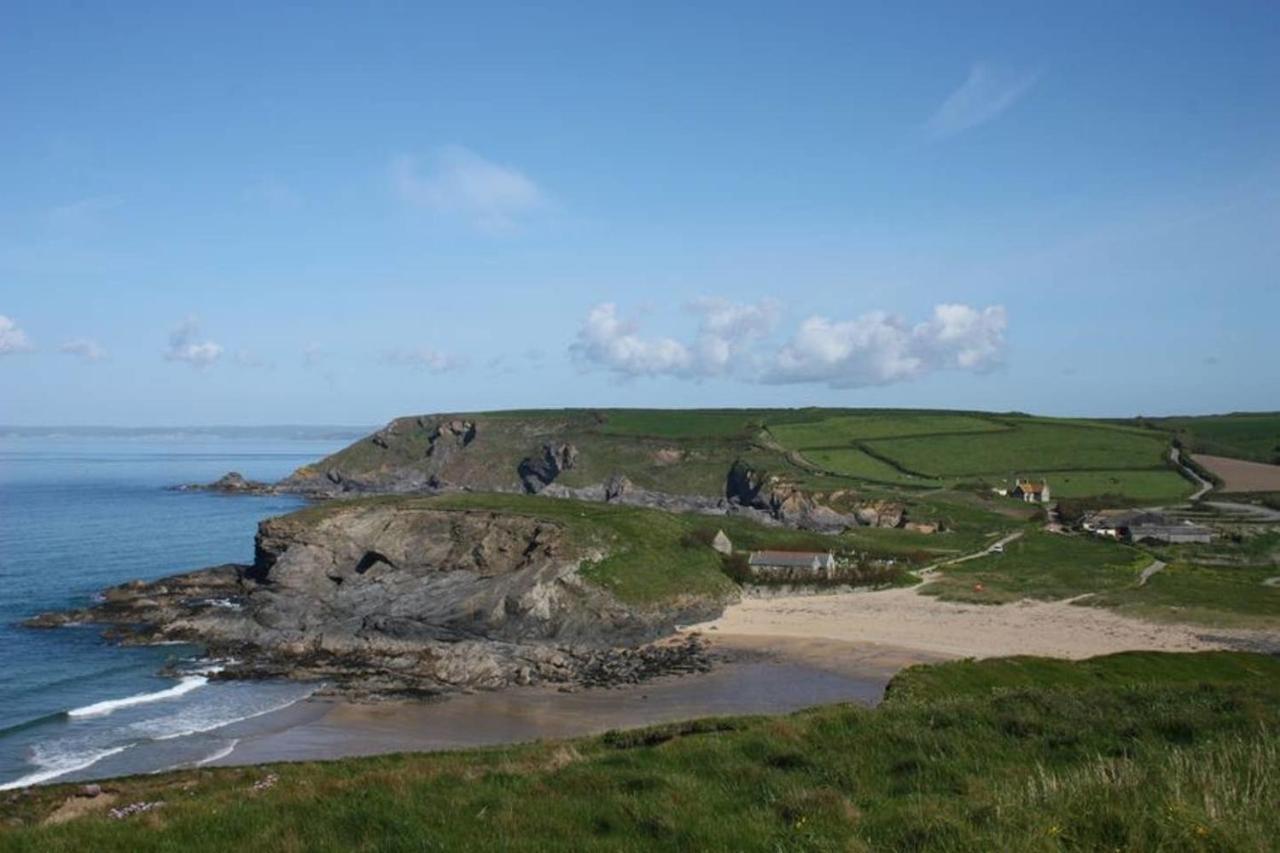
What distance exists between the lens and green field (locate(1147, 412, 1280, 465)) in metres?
133

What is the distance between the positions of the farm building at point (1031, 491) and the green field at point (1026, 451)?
637 cm

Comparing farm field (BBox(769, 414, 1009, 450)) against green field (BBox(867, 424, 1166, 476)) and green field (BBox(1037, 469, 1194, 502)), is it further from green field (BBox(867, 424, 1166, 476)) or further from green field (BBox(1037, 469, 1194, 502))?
green field (BBox(1037, 469, 1194, 502))

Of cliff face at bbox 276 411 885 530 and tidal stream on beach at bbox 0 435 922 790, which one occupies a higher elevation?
cliff face at bbox 276 411 885 530

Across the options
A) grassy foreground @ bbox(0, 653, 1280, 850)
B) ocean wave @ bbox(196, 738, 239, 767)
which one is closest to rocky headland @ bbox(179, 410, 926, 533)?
ocean wave @ bbox(196, 738, 239, 767)

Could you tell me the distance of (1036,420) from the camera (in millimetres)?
152125

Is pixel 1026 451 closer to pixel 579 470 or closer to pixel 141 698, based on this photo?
pixel 579 470

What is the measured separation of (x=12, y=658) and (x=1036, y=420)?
13834 cm

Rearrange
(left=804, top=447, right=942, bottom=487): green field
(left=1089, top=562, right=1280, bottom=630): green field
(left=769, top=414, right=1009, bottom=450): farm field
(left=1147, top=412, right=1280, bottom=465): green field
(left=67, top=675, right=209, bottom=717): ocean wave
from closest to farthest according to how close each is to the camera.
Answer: (left=67, top=675, right=209, bottom=717): ocean wave
(left=1089, top=562, right=1280, bottom=630): green field
(left=804, top=447, right=942, bottom=487): green field
(left=1147, top=412, right=1280, bottom=465): green field
(left=769, top=414, right=1009, bottom=450): farm field

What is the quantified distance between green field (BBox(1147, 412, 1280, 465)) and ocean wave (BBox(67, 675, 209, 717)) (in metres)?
127

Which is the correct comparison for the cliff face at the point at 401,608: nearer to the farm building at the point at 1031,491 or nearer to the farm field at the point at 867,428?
the farm building at the point at 1031,491

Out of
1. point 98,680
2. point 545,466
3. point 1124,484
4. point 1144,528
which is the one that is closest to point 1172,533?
point 1144,528

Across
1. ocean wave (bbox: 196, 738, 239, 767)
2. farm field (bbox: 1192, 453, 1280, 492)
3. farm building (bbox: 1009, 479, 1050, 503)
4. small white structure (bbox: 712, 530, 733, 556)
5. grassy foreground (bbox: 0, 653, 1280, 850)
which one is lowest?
ocean wave (bbox: 196, 738, 239, 767)

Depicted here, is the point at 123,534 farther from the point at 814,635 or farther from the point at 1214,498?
the point at 1214,498

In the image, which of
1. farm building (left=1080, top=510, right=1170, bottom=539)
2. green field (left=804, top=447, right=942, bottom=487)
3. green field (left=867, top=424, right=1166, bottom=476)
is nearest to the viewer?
farm building (left=1080, top=510, right=1170, bottom=539)
